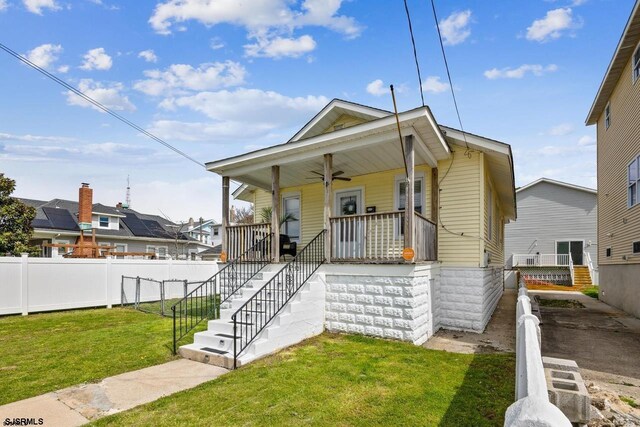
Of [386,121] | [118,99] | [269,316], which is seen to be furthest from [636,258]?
[118,99]

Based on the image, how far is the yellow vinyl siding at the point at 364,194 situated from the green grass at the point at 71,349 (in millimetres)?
4877

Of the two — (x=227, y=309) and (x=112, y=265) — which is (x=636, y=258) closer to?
(x=227, y=309)

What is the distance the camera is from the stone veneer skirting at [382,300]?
6770mm

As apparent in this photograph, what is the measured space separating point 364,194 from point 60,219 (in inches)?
828

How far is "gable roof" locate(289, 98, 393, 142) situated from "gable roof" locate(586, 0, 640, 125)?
7292 mm

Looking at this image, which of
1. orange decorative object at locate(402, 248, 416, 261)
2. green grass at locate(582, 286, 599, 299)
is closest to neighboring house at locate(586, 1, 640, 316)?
green grass at locate(582, 286, 599, 299)

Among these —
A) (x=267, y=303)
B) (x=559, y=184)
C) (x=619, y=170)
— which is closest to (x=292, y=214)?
(x=267, y=303)

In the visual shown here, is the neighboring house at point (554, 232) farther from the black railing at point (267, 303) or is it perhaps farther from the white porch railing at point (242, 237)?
the black railing at point (267, 303)

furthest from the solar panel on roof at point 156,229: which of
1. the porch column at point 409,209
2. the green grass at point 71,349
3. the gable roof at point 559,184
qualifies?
the gable roof at point 559,184

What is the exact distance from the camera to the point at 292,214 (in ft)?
38.0

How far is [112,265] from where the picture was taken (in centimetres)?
1235

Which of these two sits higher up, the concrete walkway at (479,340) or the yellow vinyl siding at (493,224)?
the yellow vinyl siding at (493,224)

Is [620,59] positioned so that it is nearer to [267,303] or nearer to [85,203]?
[267,303]

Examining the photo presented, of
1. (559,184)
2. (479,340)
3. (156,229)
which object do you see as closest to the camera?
(479,340)
